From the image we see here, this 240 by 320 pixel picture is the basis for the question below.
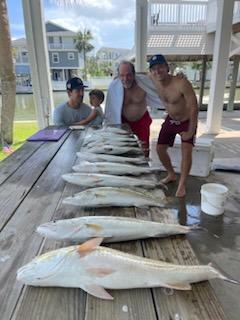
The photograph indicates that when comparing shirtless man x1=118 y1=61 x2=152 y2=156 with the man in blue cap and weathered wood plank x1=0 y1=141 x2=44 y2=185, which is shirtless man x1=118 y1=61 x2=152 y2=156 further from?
weathered wood plank x1=0 y1=141 x2=44 y2=185

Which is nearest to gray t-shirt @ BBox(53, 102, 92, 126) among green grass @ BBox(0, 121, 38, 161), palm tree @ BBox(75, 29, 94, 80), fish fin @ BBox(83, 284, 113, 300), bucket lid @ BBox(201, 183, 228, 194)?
bucket lid @ BBox(201, 183, 228, 194)

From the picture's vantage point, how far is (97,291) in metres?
0.74

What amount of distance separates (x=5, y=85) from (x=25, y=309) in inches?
246

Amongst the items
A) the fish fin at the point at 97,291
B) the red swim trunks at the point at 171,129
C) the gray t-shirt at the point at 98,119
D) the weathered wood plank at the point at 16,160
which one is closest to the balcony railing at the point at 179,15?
the gray t-shirt at the point at 98,119

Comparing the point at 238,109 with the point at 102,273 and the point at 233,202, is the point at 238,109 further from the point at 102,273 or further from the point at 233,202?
the point at 102,273

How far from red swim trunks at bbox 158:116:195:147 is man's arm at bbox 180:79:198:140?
10 cm

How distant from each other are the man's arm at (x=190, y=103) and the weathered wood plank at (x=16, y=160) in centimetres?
170

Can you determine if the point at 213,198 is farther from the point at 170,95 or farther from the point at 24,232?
the point at 24,232

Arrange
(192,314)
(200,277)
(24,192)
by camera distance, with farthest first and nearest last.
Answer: (24,192) → (200,277) → (192,314)

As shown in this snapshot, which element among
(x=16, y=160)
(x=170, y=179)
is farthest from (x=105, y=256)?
(x=170, y=179)

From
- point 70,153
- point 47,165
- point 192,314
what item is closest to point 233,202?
point 70,153

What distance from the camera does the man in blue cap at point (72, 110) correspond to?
144 inches

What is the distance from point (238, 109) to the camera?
12453mm

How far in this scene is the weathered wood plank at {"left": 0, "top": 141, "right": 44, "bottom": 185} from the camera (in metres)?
1.81
